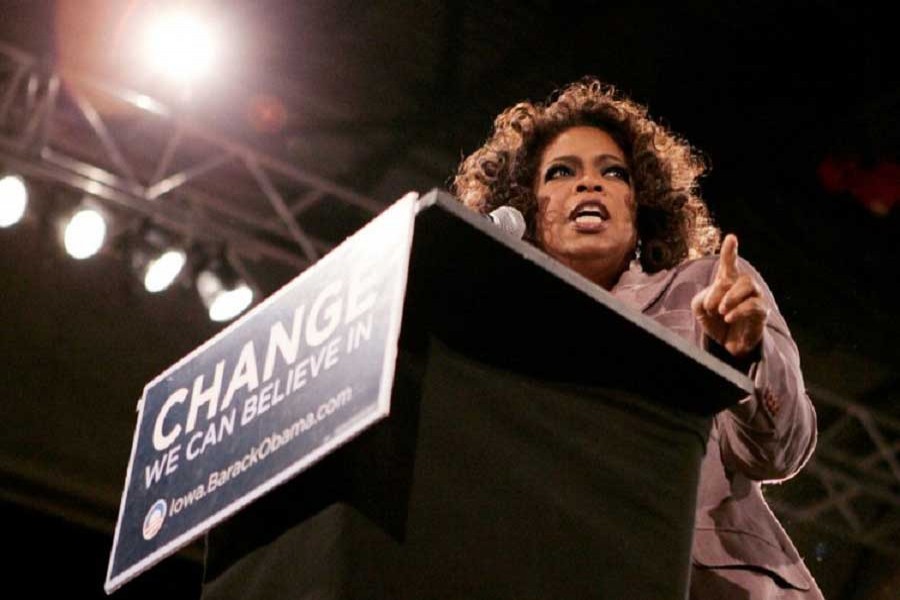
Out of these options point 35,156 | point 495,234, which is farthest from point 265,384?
point 35,156

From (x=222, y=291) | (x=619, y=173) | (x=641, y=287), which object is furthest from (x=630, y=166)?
(x=222, y=291)

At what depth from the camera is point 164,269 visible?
542 cm

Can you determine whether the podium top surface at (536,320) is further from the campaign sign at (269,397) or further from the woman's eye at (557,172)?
the woman's eye at (557,172)

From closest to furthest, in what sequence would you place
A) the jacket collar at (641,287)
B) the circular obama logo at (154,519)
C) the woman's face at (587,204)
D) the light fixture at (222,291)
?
1. the circular obama logo at (154,519)
2. the jacket collar at (641,287)
3. the woman's face at (587,204)
4. the light fixture at (222,291)

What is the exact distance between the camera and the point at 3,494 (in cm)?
528

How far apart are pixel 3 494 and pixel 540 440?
4523 mm

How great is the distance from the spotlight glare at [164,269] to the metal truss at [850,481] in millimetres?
2779

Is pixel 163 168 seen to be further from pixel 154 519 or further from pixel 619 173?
pixel 154 519

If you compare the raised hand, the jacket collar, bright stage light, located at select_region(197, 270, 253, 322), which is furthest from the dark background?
the raised hand

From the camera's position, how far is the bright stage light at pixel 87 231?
522 centimetres

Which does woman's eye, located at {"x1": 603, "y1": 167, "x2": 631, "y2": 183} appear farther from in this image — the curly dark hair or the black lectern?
the black lectern

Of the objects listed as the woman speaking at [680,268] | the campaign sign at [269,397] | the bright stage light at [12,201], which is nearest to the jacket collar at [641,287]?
the woman speaking at [680,268]

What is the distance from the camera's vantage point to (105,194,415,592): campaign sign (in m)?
0.99

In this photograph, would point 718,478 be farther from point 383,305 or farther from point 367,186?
point 367,186
